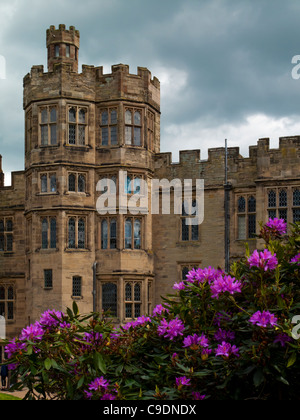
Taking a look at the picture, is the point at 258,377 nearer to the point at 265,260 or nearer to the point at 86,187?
the point at 265,260

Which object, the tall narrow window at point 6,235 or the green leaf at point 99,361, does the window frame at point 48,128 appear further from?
the green leaf at point 99,361

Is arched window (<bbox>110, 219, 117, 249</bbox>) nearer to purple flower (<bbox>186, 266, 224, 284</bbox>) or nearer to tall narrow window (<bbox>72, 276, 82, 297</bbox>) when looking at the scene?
tall narrow window (<bbox>72, 276, 82, 297</bbox>)

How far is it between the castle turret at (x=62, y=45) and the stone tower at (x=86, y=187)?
1707 mm

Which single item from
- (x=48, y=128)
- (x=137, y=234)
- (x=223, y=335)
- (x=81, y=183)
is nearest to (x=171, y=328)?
(x=223, y=335)

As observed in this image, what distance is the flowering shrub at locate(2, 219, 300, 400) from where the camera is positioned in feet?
21.4

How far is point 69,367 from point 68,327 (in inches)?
22.4

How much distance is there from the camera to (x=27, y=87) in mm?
28719

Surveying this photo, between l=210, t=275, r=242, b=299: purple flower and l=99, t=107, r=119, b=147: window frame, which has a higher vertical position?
l=99, t=107, r=119, b=147: window frame

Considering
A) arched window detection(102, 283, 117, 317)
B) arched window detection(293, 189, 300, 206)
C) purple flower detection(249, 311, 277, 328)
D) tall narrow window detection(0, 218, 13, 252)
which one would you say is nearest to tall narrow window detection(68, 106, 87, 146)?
tall narrow window detection(0, 218, 13, 252)

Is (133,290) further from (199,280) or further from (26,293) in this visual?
(199,280)

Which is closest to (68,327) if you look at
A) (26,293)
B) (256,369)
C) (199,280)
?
(199,280)

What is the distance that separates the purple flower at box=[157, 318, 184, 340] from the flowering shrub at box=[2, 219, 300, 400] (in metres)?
0.01

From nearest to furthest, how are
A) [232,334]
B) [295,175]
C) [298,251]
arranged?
[232,334] → [298,251] → [295,175]
